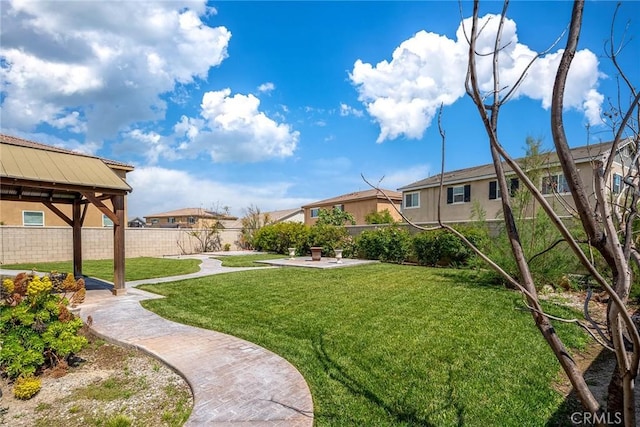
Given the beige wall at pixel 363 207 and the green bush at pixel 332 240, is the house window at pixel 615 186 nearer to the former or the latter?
the green bush at pixel 332 240

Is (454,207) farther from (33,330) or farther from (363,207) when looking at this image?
(33,330)

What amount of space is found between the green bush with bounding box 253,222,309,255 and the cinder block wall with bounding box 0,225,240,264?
4480 millimetres

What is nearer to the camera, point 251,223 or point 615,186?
point 615,186

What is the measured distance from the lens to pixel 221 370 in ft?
13.9

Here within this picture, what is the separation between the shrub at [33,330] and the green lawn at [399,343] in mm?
2235

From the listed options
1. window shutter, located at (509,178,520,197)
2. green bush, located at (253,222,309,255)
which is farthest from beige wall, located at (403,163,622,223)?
window shutter, located at (509,178,520,197)

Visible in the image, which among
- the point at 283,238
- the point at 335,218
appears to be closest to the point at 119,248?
the point at 283,238

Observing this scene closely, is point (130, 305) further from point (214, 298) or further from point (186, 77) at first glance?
point (186, 77)

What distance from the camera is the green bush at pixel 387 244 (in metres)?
15.2

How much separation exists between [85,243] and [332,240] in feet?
41.6

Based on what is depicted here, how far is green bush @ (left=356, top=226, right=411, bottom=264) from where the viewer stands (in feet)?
50.0

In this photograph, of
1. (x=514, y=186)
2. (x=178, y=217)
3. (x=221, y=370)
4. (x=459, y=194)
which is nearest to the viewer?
(x=221, y=370)

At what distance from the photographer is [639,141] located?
183cm

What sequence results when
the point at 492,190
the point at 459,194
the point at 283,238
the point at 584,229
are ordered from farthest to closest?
the point at 459,194 → the point at 283,238 → the point at 492,190 → the point at 584,229
